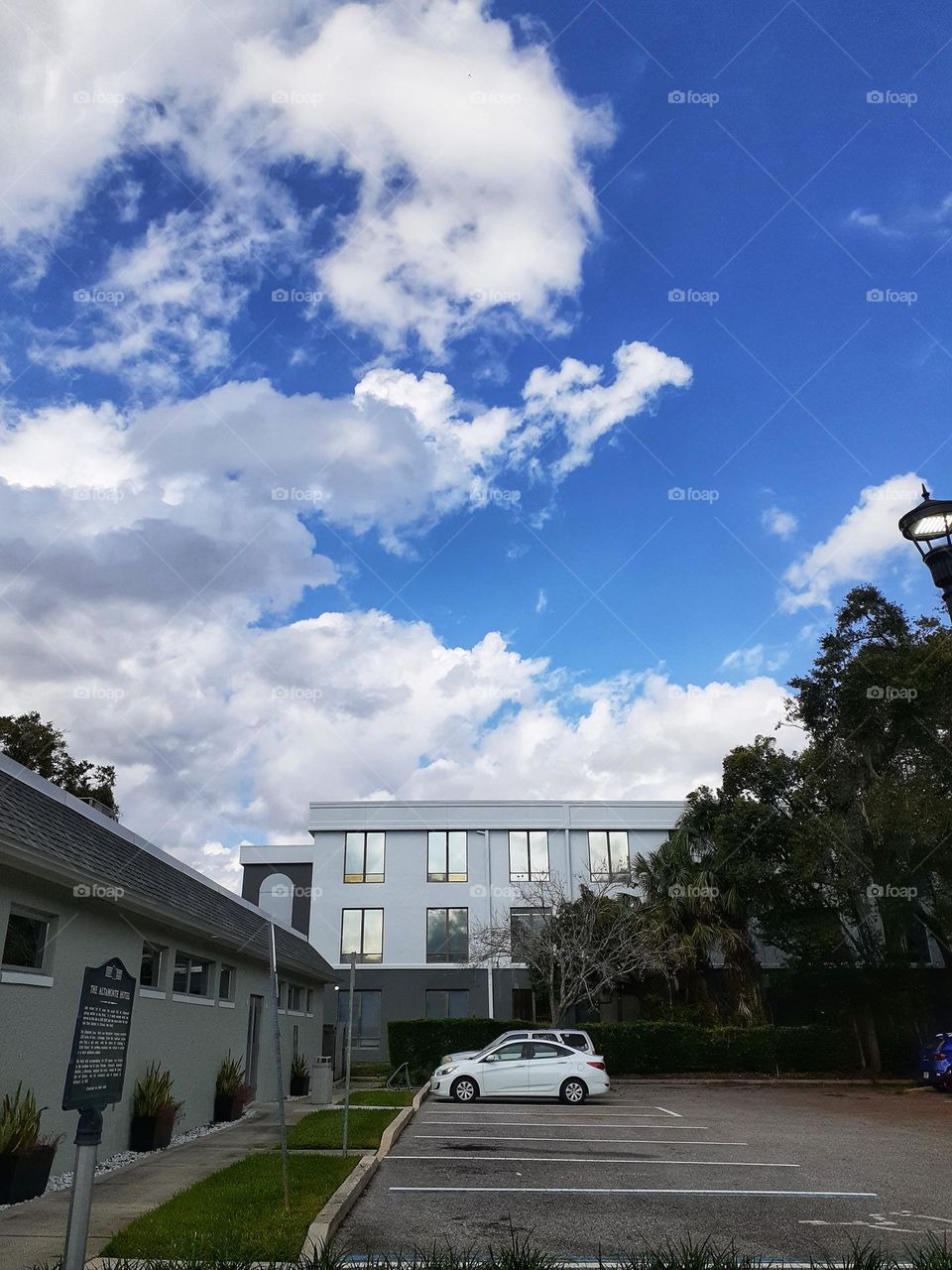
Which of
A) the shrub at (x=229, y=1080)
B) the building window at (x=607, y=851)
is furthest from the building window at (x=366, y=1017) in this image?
the shrub at (x=229, y=1080)

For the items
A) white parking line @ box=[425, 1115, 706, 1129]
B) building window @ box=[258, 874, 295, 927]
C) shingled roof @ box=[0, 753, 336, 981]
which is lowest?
white parking line @ box=[425, 1115, 706, 1129]

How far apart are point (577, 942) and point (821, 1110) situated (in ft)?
37.0

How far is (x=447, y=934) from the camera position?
38.3 m

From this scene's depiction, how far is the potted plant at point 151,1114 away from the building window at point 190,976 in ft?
6.66

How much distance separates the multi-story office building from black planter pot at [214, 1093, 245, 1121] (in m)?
19.0

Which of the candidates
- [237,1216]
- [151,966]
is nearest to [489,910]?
[151,966]

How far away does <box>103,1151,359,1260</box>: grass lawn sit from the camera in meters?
7.09

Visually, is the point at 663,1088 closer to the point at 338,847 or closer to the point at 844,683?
the point at 844,683

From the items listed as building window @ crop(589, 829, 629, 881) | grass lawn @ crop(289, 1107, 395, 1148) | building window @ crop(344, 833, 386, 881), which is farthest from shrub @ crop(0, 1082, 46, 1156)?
building window @ crop(589, 829, 629, 881)

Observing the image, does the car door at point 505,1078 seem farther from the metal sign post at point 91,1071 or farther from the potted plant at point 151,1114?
the metal sign post at point 91,1071

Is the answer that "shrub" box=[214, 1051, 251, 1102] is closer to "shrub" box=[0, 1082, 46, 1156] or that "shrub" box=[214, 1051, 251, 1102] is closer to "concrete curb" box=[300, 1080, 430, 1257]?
"concrete curb" box=[300, 1080, 430, 1257]

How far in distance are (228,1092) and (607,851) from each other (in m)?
24.0

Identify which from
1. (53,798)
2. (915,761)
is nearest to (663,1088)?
(915,761)

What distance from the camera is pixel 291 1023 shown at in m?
26.9
